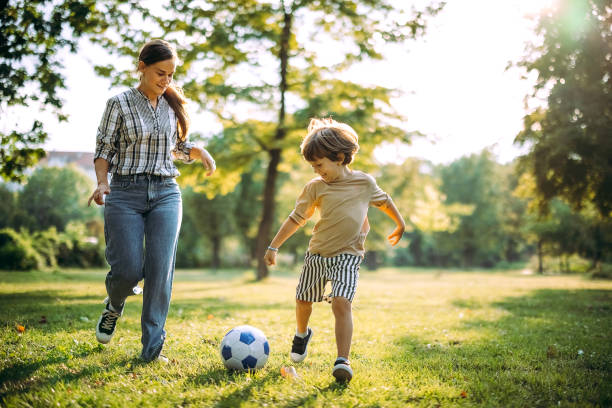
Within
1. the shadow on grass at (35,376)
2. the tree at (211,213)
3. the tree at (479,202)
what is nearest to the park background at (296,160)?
the shadow on grass at (35,376)

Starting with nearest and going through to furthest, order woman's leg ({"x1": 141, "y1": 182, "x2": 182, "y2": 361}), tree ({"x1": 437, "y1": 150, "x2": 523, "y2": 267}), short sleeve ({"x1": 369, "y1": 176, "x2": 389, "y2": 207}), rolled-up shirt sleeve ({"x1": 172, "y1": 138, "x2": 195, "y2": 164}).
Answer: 1. woman's leg ({"x1": 141, "y1": 182, "x2": 182, "y2": 361})
2. short sleeve ({"x1": 369, "y1": 176, "x2": 389, "y2": 207})
3. rolled-up shirt sleeve ({"x1": 172, "y1": 138, "x2": 195, "y2": 164})
4. tree ({"x1": 437, "y1": 150, "x2": 523, "y2": 267})

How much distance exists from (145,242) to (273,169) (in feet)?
49.6

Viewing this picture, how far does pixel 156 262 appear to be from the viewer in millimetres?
3852

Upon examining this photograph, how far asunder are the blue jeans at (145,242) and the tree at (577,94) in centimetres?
1168

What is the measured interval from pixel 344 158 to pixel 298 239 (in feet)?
127

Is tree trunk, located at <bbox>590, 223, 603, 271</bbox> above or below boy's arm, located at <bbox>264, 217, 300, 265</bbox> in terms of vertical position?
below

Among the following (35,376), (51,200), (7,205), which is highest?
(51,200)

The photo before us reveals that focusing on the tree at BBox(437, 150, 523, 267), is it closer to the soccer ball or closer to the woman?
the soccer ball

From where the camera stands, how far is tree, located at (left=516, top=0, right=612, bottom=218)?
475 inches

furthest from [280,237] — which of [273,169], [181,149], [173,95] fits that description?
[273,169]

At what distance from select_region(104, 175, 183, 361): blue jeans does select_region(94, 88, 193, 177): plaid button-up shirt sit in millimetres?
109

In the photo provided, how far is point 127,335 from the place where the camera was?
529 centimetres

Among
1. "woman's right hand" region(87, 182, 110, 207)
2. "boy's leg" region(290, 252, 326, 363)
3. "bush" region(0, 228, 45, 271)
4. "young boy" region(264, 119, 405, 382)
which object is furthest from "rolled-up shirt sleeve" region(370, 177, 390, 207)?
"bush" region(0, 228, 45, 271)

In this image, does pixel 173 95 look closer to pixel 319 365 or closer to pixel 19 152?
pixel 319 365
